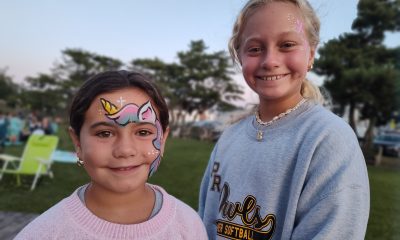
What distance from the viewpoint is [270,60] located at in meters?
1.51

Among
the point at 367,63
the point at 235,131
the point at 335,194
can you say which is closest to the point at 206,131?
the point at 367,63

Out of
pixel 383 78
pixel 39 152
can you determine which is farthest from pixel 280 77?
pixel 383 78

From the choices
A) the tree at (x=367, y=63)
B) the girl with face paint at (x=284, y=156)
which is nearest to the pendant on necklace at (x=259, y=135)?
the girl with face paint at (x=284, y=156)

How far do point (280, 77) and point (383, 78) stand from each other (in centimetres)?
1321

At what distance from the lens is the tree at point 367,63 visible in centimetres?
1350

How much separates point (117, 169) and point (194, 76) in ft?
110

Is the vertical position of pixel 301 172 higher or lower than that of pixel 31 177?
higher

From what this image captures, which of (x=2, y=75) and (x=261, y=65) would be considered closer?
(x=261, y=65)

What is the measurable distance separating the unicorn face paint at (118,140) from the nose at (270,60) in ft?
1.70

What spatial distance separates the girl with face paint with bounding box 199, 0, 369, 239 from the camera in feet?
3.95

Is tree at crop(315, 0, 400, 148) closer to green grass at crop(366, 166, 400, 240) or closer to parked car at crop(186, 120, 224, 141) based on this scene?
green grass at crop(366, 166, 400, 240)

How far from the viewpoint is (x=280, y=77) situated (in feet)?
5.05

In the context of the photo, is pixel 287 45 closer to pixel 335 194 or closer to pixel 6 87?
pixel 335 194

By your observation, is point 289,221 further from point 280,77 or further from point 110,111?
point 110,111
